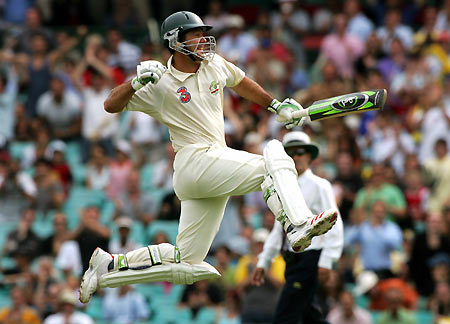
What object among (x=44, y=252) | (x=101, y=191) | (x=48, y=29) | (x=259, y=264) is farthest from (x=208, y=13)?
(x=259, y=264)

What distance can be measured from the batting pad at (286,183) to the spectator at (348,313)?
4684 millimetres

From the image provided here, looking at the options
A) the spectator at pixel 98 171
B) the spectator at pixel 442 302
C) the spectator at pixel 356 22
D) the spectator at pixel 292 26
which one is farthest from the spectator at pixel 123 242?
the spectator at pixel 356 22

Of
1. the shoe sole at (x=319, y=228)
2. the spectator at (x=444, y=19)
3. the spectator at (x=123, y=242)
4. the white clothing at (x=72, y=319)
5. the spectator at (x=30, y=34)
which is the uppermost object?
the spectator at (x=30, y=34)

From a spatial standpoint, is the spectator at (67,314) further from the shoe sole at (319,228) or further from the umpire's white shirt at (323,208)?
the shoe sole at (319,228)

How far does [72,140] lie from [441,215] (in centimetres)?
669

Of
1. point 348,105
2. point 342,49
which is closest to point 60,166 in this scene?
point 342,49

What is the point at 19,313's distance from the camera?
13734 millimetres

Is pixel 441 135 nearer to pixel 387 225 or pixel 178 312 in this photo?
pixel 387 225

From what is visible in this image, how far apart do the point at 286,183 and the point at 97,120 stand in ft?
29.7

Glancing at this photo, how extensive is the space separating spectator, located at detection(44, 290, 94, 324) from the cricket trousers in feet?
15.5

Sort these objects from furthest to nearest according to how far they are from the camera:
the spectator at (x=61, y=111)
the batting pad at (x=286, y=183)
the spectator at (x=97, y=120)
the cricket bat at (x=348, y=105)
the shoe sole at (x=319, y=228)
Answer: the spectator at (x=61, y=111), the spectator at (x=97, y=120), the cricket bat at (x=348, y=105), the batting pad at (x=286, y=183), the shoe sole at (x=319, y=228)

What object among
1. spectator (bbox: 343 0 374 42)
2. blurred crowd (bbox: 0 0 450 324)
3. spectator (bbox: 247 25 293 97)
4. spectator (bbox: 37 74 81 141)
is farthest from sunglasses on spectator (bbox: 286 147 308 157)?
spectator (bbox: 343 0 374 42)

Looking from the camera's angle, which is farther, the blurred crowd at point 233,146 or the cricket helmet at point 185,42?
the blurred crowd at point 233,146

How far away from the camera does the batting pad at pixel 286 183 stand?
8.17m
